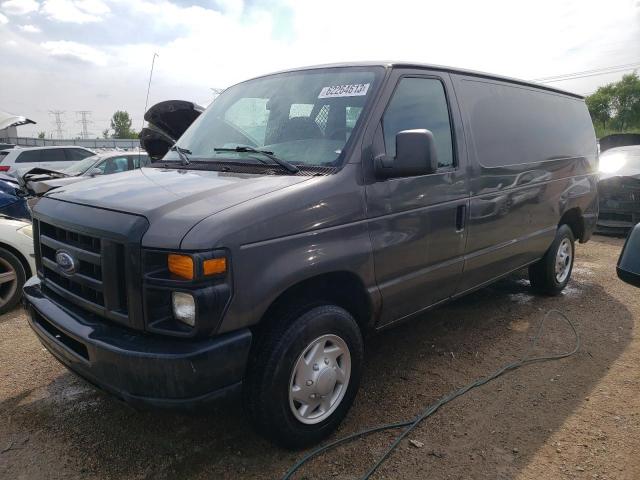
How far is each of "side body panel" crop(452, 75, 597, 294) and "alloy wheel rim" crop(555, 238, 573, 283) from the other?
1.31ft

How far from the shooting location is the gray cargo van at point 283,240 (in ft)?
7.06

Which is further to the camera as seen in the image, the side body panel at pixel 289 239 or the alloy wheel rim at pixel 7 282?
the alloy wheel rim at pixel 7 282

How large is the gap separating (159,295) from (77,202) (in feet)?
2.83

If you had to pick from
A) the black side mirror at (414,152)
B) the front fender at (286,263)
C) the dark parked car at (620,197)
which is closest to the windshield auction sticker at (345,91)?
the black side mirror at (414,152)

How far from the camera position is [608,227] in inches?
339

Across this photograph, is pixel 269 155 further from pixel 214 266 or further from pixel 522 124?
pixel 522 124

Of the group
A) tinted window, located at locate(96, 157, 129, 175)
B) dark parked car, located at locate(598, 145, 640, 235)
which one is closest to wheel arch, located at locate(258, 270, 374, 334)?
dark parked car, located at locate(598, 145, 640, 235)

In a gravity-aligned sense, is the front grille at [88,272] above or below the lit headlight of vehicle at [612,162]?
below

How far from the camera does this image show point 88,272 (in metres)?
2.43

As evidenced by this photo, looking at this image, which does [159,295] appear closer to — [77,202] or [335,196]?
[77,202]

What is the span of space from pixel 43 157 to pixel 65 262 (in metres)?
15.4

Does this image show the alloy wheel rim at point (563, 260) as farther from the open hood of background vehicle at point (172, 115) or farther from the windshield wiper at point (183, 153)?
the open hood of background vehicle at point (172, 115)

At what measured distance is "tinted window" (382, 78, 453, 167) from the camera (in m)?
2.99

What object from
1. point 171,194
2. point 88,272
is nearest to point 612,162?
point 171,194
